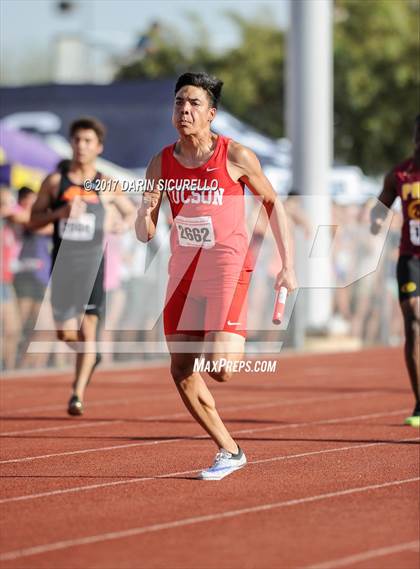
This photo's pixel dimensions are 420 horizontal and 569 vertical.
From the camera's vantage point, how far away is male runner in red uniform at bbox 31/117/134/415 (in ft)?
37.4

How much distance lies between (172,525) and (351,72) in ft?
149

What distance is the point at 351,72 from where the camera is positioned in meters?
50.8

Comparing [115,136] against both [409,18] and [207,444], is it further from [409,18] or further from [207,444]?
[409,18]

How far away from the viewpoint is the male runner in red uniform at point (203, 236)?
7.75 m

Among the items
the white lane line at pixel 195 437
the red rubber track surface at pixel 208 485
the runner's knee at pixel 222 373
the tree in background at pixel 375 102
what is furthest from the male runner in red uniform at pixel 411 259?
the tree in background at pixel 375 102

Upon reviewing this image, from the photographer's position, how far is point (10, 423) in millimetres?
11422

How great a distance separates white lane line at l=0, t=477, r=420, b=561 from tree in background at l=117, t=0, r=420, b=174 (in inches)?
1698

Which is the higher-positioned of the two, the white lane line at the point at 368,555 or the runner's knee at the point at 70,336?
the runner's knee at the point at 70,336

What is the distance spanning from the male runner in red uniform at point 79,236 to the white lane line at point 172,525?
4.42m

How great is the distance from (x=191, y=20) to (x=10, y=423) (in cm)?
5053

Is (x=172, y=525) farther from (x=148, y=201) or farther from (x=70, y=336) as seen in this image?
(x=70, y=336)

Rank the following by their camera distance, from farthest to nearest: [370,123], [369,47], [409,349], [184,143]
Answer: [369,47] < [370,123] < [409,349] < [184,143]

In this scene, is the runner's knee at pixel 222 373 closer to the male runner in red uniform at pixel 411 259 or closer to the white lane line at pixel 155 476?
the white lane line at pixel 155 476

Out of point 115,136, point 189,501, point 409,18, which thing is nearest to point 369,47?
point 409,18
